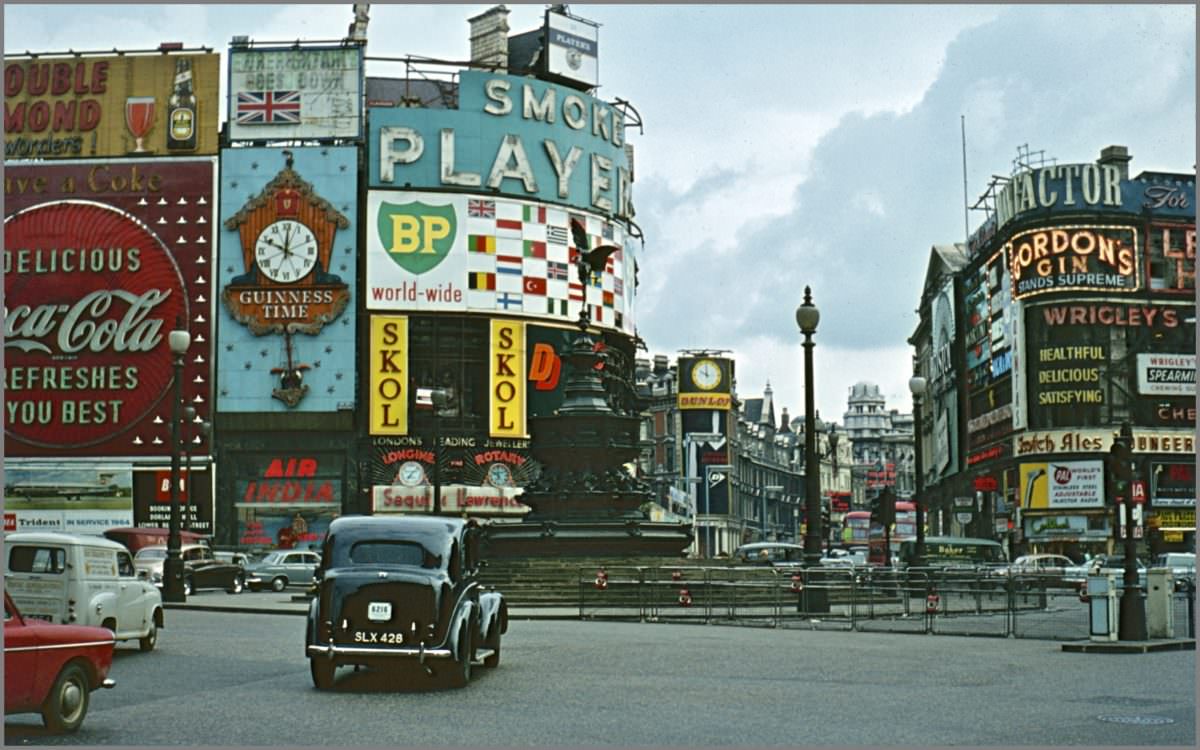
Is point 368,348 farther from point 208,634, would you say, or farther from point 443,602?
point 443,602

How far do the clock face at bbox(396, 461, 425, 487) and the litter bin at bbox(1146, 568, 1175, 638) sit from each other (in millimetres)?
53108

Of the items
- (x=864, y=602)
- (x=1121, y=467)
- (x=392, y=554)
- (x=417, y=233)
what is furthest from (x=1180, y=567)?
(x=417, y=233)

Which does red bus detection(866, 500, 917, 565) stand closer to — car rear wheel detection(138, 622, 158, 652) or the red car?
car rear wheel detection(138, 622, 158, 652)

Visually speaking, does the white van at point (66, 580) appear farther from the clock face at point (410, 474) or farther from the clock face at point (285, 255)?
the clock face at point (285, 255)

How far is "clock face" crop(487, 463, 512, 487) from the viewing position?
2982 inches

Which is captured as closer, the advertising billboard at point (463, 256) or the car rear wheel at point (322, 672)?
the car rear wheel at point (322, 672)

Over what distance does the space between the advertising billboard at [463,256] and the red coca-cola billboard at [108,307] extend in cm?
863

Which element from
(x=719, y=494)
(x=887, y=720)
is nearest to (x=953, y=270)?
(x=719, y=494)

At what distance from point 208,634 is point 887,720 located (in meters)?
14.5

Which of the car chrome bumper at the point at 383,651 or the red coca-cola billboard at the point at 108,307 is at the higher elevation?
the red coca-cola billboard at the point at 108,307

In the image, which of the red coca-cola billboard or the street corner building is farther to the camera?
the street corner building

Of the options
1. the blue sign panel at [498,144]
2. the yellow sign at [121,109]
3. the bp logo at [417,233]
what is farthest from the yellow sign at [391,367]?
the yellow sign at [121,109]

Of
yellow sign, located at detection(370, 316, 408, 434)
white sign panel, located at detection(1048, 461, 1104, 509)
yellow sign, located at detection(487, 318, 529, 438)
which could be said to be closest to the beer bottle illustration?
yellow sign, located at detection(370, 316, 408, 434)

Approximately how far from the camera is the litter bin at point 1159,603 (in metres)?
24.7
